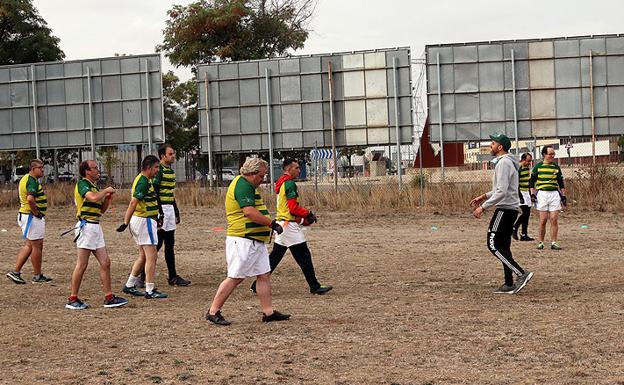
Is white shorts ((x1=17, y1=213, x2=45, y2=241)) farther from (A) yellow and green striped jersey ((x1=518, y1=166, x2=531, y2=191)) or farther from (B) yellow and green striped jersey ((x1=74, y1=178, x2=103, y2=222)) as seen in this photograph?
(A) yellow and green striped jersey ((x1=518, y1=166, x2=531, y2=191))

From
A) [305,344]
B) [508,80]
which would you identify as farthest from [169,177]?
[508,80]

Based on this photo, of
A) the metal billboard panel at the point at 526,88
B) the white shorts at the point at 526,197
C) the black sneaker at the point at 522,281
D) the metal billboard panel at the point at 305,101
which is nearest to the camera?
the black sneaker at the point at 522,281

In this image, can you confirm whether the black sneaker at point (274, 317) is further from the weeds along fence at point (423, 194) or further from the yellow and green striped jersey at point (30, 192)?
the weeds along fence at point (423, 194)

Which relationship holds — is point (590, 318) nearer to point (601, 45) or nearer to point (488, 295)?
point (488, 295)

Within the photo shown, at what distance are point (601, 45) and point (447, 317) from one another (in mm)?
22710

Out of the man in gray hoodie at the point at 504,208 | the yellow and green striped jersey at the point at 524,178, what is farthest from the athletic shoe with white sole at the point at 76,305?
the yellow and green striped jersey at the point at 524,178

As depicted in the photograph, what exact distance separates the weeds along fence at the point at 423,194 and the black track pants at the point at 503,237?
49.8 feet

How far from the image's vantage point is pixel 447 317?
32.1 feet

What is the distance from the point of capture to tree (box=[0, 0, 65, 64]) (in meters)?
51.0

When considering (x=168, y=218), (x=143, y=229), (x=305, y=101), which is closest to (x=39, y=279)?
(x=168, y=218)

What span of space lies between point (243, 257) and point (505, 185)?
144 inches

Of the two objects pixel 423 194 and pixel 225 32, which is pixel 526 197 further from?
pixel 225 32

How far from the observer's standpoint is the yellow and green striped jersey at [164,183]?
42.5 feet

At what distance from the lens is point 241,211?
9.55m
